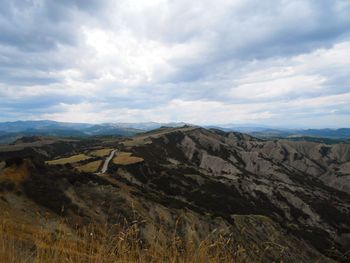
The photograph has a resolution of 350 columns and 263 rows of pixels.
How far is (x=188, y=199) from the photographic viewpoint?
3071 inches

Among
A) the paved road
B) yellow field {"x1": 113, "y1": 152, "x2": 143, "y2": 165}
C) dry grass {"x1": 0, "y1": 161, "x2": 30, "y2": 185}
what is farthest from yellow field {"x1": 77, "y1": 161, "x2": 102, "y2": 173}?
dry grass {"x1": 0, "y1": 161, "x2": 30, "y2": 185}

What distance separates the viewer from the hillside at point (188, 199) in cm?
2203

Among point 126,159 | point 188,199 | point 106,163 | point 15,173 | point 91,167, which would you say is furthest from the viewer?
point 126,159

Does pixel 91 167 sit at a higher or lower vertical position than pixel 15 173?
lower

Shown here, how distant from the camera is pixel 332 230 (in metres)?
95.0

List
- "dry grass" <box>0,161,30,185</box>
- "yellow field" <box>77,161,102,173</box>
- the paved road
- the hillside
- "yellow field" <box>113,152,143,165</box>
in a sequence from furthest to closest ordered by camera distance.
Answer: "yellow field" <box>113,152,143,165</box>, "yellow field" <box>77,161,102,173</box>, the paved road, "dry grass" <box>0,161,30,185</box>, the hillside

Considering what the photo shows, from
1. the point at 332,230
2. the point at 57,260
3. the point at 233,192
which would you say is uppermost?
the point at 57,260

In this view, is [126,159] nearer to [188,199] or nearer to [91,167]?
[91,167]

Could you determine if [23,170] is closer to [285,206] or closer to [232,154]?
[285,206]

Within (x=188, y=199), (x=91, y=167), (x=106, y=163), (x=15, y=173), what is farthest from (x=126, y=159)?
(x=15, y=173)

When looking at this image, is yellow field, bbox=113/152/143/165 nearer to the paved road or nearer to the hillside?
the hillside

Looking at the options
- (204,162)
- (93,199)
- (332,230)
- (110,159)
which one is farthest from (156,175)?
(204,162)

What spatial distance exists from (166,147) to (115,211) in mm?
117140

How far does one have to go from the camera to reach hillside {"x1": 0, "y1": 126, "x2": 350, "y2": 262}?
2203 centimetres
